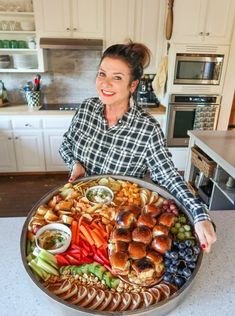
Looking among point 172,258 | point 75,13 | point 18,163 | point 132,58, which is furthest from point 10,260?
point 75,13

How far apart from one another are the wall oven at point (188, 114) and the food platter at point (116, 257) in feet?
7.29

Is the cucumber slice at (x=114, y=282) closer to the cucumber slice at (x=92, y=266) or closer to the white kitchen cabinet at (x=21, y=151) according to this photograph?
the cucumber slice at (x=92, y=266)

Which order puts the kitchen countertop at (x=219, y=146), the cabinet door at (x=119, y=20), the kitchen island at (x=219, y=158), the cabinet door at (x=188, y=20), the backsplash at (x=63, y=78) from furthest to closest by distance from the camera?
the backsplash at (x=63, y=78) → the cabinet door at (x=119, y=20) → the cabinet door at (x=188, y=20) → the kitchen island at (x=219, y=158) → the kitchen countertop at (x=219, y=146)

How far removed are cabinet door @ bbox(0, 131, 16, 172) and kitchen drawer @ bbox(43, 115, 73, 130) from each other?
46cm

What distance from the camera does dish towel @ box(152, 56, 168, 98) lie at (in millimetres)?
3018

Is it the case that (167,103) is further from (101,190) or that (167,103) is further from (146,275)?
(146,275)

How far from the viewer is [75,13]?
2.82 m

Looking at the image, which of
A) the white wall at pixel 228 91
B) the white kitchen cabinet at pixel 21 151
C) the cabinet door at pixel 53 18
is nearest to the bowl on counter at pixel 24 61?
the cabinet door at pixel 53 18

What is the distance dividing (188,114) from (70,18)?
1.79 metres

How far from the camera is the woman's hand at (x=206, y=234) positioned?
0.85 meters

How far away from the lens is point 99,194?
44.4 inches

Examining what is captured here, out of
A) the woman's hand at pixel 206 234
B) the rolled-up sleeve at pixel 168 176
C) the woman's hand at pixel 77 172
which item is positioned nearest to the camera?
the woman's hand at pixel 206 234

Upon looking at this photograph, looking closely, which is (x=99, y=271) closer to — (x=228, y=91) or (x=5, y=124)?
(x=5, y=124)

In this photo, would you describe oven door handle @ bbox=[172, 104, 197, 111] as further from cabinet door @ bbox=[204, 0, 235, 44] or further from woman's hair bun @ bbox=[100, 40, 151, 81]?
woman's hair bun @ bbox=[100, 40, 151, 81]
